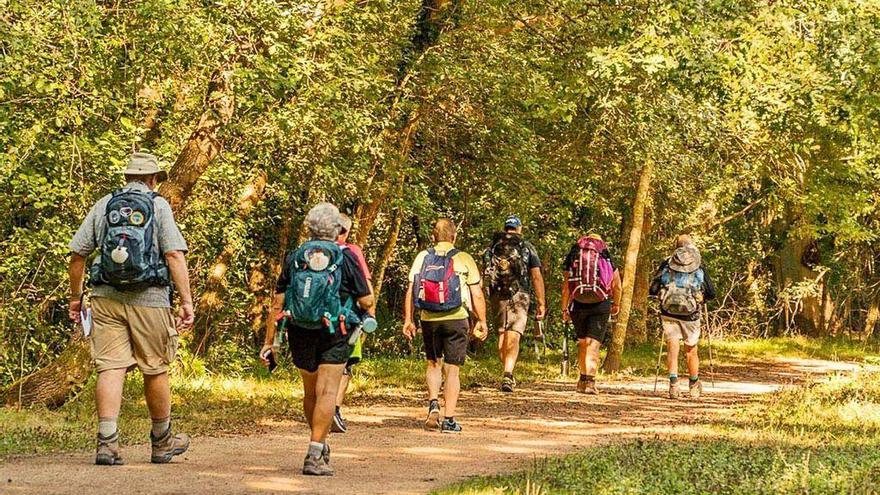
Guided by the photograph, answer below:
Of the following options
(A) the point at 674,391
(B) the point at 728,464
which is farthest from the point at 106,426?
(A) the point at 674,391

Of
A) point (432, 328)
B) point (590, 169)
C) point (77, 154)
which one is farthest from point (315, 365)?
point (590, 169)

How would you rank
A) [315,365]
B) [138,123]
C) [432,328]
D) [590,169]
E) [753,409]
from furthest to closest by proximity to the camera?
[590,169], [138,123], [753,409], [432,328], [315,365]

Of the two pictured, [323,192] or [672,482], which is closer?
[672,482]

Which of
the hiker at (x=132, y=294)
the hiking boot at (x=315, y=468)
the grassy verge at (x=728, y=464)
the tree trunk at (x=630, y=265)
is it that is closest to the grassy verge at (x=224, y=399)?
the tree trunk at (x=630, y=265)

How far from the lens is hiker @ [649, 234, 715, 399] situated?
16.1 meters

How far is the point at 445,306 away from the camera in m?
11.7

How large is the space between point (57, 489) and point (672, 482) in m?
3.67

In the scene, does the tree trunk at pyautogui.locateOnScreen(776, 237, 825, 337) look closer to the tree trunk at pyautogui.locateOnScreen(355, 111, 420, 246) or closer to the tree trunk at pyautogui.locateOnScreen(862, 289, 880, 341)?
the tree trunk at pyautogui.locateOnScreen(862, 289, 880, 341)

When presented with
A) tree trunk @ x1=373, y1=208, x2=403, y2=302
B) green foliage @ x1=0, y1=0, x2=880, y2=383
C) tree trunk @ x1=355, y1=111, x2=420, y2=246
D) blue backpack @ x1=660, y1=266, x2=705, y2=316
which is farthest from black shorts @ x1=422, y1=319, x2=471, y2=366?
tree trunk @ x1=373, y1=208, x2=403, y2=302

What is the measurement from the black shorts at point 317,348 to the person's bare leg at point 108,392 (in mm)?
1207

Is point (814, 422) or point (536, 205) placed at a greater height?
point (536, 205)

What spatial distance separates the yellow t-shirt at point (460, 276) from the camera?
11.8 metres

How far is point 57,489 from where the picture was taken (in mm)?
7473

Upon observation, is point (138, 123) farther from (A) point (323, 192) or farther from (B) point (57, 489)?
(B) point (57, 489)
